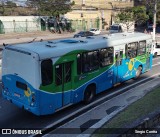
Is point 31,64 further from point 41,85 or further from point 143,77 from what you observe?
point 143,77

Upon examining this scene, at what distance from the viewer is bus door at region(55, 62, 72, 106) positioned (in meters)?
10.0

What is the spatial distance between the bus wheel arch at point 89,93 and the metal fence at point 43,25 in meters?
38.8

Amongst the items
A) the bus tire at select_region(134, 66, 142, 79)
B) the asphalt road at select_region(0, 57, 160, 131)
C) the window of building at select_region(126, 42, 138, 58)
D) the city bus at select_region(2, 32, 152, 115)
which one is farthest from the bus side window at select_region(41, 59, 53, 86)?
the bus tire at select_region(134, 66, 142, 79)

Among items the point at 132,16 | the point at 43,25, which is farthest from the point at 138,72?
the point at 43,25

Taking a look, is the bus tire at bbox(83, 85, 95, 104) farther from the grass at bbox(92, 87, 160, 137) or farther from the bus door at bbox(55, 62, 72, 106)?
the grass at bbox(92, 87, 160, 137)

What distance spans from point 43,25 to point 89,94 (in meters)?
44.5

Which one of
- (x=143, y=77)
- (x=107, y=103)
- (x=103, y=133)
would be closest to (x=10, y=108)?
(x=107, y=103)

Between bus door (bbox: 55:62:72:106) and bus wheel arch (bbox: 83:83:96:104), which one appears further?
bus wheel arch (bbox: 83:83:96:104)

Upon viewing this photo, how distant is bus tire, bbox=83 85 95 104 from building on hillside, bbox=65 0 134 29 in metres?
49.9

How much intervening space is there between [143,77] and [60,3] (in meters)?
34.4

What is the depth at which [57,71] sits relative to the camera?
9.95 metres

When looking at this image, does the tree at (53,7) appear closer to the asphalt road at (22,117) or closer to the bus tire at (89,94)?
the bus tire at (89,94)

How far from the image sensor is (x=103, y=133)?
755 centimetres

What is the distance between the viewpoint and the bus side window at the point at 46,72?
9367 mm
